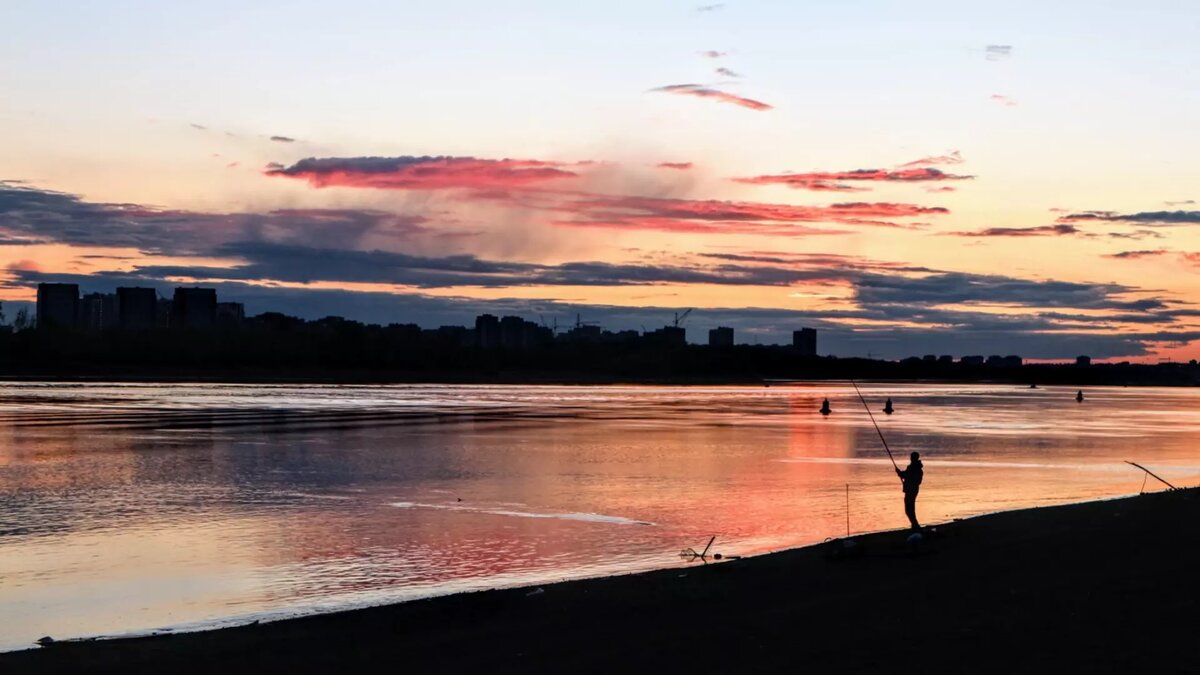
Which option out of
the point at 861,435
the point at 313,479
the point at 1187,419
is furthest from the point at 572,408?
the point at 313,479

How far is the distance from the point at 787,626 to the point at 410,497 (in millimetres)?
18435

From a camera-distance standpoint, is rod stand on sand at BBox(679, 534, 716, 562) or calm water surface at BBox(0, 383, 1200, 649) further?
rod stand on sand at BBox(679, 534, 716, 562)

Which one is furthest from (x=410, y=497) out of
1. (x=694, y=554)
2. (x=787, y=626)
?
(x=787, y=626)

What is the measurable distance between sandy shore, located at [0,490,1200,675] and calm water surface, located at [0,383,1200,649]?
89.7 inches

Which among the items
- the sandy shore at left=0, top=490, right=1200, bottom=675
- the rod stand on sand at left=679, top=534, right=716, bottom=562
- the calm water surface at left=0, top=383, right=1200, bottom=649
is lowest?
the calm water surface at left=0, top=383, right=1200, bottom=649

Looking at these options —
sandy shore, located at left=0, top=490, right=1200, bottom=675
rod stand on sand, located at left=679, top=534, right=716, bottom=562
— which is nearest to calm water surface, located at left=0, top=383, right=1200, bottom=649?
rod stand on sand, located at left=679, top=534, right=716, bottom=562

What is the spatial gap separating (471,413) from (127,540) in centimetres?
5330

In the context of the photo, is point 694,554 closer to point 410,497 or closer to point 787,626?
point 787,626

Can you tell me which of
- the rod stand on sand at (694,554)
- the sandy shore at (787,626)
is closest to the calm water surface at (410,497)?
the rod stand on sand at (694,554)

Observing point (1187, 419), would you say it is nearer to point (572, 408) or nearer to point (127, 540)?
point (572, 408)

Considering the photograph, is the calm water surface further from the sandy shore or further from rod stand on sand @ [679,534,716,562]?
the sandy shore

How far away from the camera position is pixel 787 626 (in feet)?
41.9

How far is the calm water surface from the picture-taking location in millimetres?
18188

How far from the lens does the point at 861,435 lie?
60281 mm
